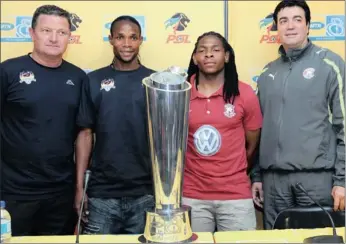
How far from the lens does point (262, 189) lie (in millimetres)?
1982

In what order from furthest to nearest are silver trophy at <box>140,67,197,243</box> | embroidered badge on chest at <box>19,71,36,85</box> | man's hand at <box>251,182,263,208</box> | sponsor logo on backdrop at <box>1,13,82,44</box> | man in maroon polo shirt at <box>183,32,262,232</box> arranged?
1. sponsor logo on backdrop at <box>1,13,82,44</box>
2. man's hand at <box>251,182,263,208</box>
3. embroidered badge on chest at <box>19,71,36,85</box>
4. man in maroon polo shirt at <box>183,32,262,232</box>
5. silver trophy at <box>140,67,197,243</box>

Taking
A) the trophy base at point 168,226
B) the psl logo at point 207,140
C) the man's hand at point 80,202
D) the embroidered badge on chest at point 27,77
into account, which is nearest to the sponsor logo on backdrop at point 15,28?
the embroidered badge on chest at point 27,77

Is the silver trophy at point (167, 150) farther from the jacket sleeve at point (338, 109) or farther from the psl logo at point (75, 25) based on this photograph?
the psl logo at point (75, 25)

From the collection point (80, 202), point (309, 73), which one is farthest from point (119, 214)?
point (309, 73)

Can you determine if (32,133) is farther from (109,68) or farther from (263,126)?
(263,126)

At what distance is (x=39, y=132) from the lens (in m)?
1.79

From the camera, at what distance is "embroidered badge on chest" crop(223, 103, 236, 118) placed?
1757mm

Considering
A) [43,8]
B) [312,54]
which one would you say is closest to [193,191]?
[312,54]

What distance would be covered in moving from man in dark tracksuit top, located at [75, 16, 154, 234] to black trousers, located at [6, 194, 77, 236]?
0.07 meters

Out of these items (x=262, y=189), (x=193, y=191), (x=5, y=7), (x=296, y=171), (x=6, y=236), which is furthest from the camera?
(x=5, y=7)

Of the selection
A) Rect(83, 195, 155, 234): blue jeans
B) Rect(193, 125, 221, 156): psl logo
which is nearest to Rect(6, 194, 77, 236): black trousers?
Rect(83, 195, 155, 234): blue jeans

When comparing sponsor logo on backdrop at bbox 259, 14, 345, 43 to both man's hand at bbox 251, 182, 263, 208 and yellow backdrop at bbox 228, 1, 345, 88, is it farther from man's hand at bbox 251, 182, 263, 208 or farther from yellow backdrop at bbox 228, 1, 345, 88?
man's hand at bbox 251, 182, 263, 208

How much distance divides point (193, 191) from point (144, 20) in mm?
1062

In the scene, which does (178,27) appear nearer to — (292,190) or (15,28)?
(15,28)
